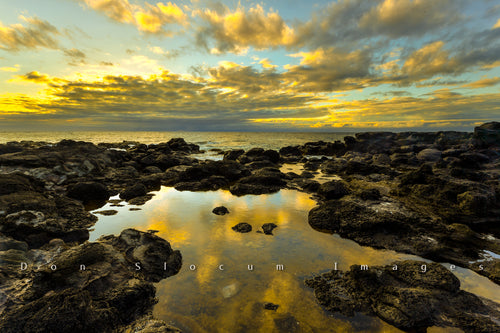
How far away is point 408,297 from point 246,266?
16.9ft

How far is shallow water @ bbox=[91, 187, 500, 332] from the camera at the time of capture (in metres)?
6.05

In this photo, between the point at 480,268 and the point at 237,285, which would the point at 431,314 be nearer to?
the point at 480,268

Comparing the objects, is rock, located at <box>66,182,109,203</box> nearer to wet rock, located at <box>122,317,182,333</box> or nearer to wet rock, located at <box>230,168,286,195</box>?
wet rock, located at <box>230,168,286,195</box>

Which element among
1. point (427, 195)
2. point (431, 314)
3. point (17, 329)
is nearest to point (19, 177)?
point (17, 329)

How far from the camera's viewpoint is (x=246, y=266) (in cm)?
846

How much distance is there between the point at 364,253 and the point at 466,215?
837 centimetres

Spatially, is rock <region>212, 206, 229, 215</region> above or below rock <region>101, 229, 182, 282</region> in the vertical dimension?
below

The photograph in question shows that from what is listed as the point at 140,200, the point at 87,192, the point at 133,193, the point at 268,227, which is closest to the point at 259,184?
the point at 268,227

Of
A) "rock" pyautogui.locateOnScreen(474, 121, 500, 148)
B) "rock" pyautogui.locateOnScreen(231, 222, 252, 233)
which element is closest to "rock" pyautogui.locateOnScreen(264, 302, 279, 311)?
"rock" pyautogui.locateOnScreen(231, 222, 252, 233)

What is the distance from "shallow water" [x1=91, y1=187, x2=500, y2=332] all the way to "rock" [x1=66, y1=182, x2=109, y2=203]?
10.8 feet

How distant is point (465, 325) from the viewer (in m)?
5.71

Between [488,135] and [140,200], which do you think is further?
[488,135]

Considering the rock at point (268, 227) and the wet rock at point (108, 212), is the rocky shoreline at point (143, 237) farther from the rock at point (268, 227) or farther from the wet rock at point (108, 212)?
the rock at point (268, 227)

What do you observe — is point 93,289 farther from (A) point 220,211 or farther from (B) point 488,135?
(B) point 488,135
